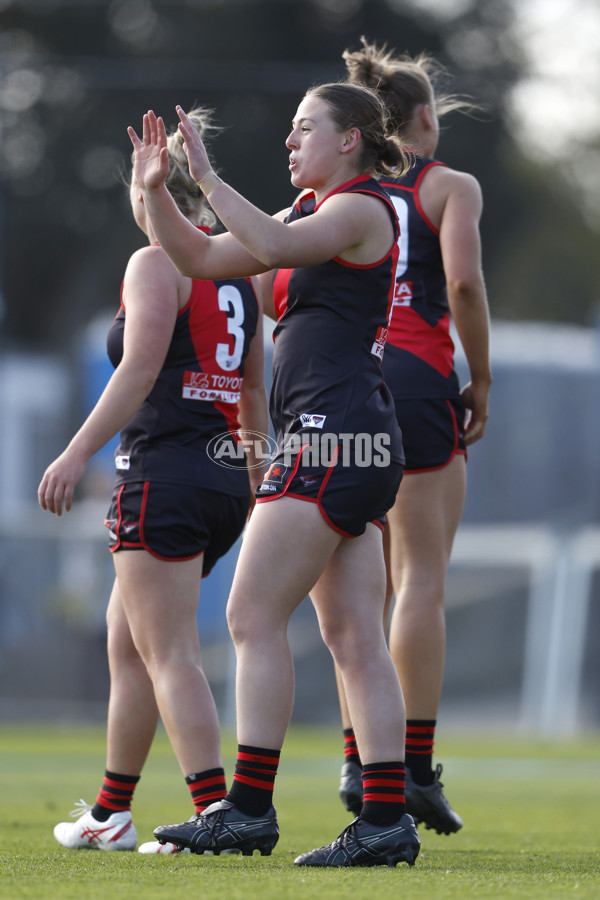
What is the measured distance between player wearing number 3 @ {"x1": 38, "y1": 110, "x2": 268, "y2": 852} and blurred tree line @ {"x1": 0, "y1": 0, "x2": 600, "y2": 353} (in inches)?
361

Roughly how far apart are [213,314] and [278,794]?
3.13 m

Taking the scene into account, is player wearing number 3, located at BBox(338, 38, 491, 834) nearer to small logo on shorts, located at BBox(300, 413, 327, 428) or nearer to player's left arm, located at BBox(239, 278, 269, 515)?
player's left arm, located at BBox(239, 278, 269, 515)

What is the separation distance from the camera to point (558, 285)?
75.9 feet

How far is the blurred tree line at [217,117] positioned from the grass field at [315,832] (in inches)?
264

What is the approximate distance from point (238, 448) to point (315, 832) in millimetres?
1421

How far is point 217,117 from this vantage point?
13828 millimetres

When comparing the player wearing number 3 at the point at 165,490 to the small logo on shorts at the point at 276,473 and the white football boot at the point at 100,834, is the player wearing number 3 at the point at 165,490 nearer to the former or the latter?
the white football boot at the point at 100,834

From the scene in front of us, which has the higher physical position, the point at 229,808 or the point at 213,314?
the point at 213,314

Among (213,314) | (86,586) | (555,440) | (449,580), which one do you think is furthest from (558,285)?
(213,314)

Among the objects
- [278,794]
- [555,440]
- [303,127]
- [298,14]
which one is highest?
[298,14]

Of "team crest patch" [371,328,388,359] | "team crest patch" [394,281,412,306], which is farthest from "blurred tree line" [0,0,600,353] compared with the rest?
Result: "team crest patch" [371,328,388,359]

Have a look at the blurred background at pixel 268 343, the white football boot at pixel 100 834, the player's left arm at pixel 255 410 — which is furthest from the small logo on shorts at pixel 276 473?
the blurred background at pixel 268 343

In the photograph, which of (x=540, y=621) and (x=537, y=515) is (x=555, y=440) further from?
(x=540, y=621)

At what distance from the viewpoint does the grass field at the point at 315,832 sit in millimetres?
2738
